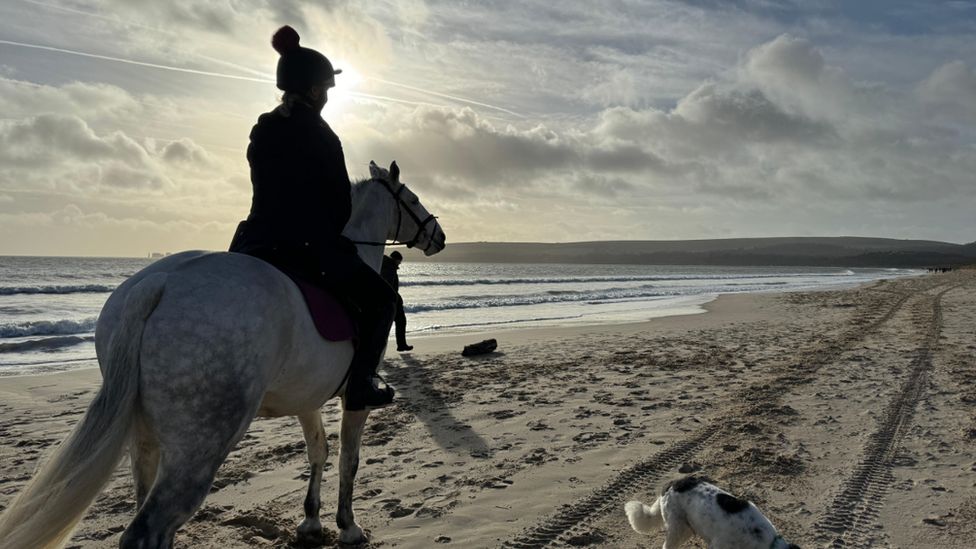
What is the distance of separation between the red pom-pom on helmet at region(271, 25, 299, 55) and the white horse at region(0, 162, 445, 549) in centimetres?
150

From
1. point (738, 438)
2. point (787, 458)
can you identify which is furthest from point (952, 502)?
point (738, 438)

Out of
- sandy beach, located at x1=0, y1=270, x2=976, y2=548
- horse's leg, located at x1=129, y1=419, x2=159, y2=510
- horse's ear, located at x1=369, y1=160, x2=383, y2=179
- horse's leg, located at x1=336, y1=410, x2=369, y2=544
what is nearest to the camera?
horse's leg, located at x1=129, y1=419, x2=159, y2=510

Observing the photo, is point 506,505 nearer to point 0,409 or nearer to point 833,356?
point 0,409

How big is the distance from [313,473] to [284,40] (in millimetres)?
3097

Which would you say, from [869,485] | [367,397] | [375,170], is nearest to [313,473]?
[367,397]

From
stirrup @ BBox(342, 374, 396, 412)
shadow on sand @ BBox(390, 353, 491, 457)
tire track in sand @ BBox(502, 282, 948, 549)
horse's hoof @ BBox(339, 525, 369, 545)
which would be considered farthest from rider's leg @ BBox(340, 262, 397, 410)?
shadow on sand @ BBox(390, 353, 491, 457)

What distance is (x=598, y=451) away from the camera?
6.03 m

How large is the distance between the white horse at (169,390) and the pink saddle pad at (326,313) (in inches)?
7.7

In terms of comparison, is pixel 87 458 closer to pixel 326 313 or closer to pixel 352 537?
pixel 326 313

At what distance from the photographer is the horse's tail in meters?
2.71

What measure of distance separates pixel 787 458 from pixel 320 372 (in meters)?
4.48

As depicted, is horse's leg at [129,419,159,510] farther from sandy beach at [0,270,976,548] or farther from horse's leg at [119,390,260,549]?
sandy beach at [0,270,976,548]

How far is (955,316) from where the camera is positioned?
63.4 ft

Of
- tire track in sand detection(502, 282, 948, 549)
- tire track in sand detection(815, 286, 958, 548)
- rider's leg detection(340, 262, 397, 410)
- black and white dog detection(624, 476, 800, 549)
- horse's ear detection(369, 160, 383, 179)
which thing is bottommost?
tire track in sand detection(502, 282, 948, 549)
